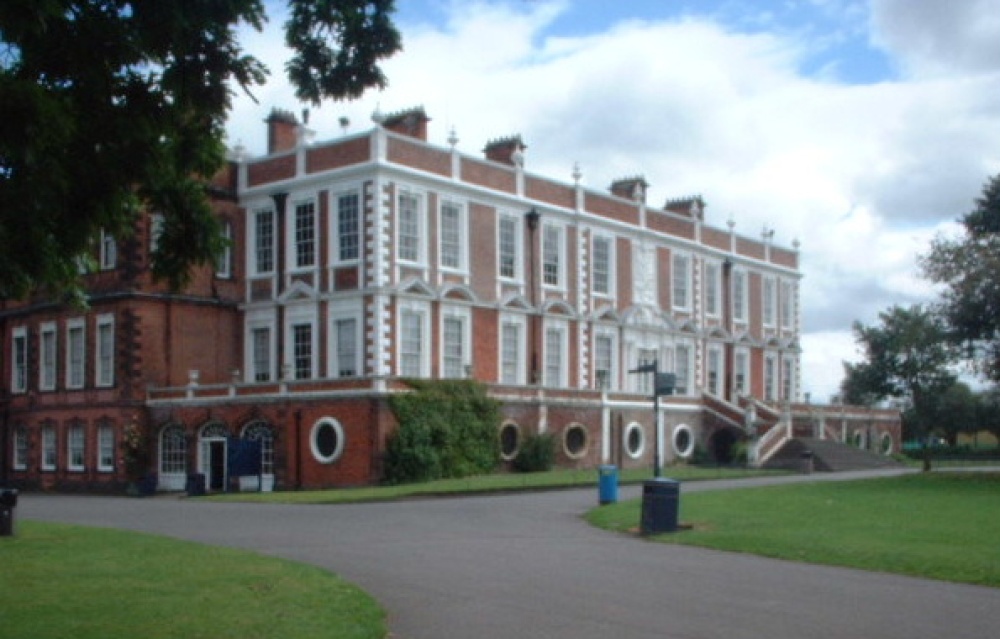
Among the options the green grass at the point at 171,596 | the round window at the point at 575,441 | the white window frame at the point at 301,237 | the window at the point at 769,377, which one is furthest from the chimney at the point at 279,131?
the green grass at the point at 171,596

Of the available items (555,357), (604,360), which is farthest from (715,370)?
(555,357)

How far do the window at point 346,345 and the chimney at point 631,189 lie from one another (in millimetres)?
16844

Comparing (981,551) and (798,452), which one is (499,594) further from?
(798,452)

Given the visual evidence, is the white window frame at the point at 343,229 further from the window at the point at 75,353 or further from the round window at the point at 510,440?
the window at the point at 75,353

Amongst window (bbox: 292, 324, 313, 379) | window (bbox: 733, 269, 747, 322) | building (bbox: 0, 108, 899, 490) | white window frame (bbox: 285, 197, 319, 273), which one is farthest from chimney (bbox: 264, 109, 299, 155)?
window (bbox: 733, 269, 747, 322)

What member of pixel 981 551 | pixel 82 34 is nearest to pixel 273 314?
pixel 981 551

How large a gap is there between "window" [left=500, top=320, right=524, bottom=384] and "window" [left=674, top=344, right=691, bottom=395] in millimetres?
10513

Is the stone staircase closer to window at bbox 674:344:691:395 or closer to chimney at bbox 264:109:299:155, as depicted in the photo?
window at bbox 674:344:691:395

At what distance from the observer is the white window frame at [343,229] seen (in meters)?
41.8

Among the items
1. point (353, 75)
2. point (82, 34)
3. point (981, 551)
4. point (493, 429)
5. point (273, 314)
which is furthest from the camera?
point (273, 314)

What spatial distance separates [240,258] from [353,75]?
34209 mm

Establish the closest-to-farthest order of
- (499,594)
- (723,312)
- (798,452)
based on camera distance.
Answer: (499,594) → (798,452) → (723,312)

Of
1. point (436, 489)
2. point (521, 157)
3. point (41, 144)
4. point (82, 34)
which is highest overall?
point (521, 157)

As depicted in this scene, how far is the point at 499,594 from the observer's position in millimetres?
14242
